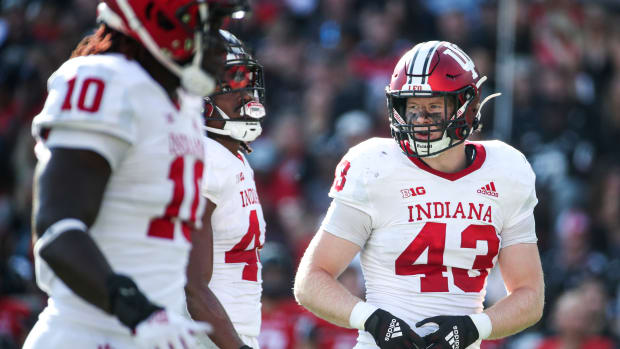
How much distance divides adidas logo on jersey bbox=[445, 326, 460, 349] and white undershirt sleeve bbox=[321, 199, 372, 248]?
20.2 inches

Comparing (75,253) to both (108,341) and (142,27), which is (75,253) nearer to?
(108,341)

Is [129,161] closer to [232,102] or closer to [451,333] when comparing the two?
[232,102]

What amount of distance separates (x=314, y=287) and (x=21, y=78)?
6945mm

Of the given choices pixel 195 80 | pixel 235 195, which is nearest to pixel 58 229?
pixel 195 80

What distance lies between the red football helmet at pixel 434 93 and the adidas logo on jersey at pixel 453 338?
0.69 metres

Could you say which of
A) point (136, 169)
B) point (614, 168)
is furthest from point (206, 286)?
point (614, 168)

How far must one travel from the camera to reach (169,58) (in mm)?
2645

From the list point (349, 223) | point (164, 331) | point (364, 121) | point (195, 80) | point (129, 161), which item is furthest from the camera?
point (364, 121)

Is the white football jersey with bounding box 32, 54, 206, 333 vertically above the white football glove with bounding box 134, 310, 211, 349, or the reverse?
the white football jersey with bounding box 32, 54, 206, 333

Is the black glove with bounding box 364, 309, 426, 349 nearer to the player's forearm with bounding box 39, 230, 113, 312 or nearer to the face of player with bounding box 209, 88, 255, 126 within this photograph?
the face of player with bounding box 209, 88, 255, 126

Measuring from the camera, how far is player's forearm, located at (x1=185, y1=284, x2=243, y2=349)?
3.48 m

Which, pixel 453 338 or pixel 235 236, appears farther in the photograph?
pixel 235 236

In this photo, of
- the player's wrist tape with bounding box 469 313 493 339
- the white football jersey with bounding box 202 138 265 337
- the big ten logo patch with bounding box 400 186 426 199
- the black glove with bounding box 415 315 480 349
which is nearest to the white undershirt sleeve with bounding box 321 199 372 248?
the big ten logo patch with bounding box 400 186 426 199

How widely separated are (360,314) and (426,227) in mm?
429
